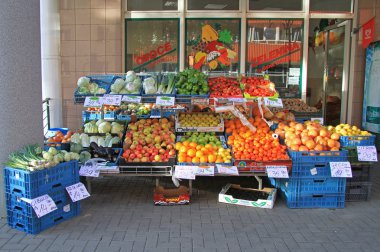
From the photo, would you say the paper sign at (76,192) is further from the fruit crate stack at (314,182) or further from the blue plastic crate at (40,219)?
the fruit crate stack at (314,182)

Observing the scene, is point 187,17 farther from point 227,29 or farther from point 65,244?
point 65,244

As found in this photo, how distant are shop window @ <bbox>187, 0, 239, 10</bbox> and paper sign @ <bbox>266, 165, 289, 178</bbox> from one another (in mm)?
5655

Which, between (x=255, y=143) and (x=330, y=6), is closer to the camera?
(x=255, y=143)

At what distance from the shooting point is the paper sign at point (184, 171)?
5.05 m

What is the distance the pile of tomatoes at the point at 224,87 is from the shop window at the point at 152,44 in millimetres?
3574

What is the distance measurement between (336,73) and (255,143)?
5.72 metres

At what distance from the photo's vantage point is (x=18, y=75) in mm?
4648

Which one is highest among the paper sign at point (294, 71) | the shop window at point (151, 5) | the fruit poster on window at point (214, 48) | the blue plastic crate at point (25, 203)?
the shop window at point (151, 5)

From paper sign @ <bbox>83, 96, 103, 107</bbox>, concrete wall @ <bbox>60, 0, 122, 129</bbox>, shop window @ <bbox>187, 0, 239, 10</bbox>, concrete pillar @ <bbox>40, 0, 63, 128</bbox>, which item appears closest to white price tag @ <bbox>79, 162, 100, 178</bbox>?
paper sign @ <bbox>83, 96, 103, 107</bbox>

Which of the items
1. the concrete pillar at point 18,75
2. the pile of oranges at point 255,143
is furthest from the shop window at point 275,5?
the concrete pillar at point 18,75

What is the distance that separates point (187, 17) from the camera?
9.52 meters

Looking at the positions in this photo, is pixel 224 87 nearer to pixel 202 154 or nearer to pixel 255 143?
pixel 255 143

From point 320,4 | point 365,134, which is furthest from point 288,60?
point 365,134

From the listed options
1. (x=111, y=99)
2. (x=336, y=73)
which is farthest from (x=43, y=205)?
(x=336, y=73)
